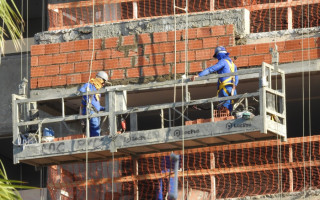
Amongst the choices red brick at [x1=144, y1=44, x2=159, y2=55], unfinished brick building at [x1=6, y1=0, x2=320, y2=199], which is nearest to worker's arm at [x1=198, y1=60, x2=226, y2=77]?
unfinished brick building at [x1=6, y1=0, x2=320, y2=199]

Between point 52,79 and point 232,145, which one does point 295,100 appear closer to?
point 232,145

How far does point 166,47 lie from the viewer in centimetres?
2266

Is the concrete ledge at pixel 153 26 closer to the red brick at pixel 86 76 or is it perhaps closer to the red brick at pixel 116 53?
the red brick at pixel 116 53

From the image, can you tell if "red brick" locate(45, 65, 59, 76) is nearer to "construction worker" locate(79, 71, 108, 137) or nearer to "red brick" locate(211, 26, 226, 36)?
"construction worker" locate(79, 71, 108, 137)

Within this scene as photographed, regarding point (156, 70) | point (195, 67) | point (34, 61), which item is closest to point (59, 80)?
point (34, 61)

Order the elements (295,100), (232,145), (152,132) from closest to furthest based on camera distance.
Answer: (152,132) < (232,145) < (295,100)

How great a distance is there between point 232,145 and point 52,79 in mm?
3496

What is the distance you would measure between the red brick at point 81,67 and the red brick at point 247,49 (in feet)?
9.19

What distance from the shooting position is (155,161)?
22969mm

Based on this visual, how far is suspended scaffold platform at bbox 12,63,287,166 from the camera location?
19.6 meters

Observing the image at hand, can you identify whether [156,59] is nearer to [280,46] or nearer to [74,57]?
[74,57]

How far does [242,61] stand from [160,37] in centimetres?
159

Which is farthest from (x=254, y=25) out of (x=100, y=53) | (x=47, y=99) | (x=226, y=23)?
(x=47, y=99)

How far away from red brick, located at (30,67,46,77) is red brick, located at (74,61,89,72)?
62 centimetres
